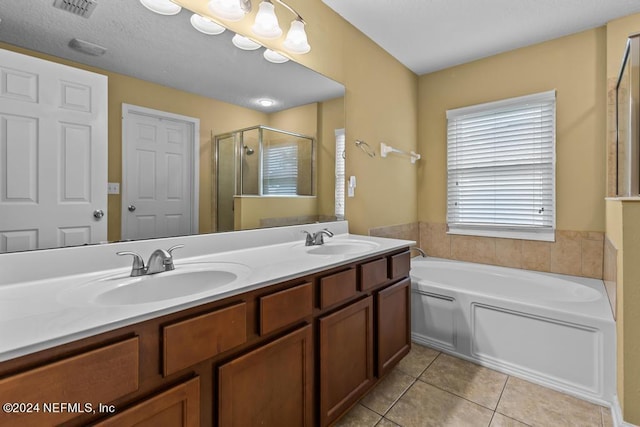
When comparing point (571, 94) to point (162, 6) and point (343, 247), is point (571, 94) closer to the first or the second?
point (343, 247)

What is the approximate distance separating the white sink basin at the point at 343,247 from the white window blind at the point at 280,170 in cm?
42

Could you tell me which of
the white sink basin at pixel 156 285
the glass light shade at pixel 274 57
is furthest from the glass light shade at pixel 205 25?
the white sink basin at pixel 156 285

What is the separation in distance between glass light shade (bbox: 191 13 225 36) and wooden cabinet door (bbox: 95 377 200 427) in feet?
5.06

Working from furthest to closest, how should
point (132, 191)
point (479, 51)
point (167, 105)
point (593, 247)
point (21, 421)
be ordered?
1. point (479, 51)
2. point (593, 247)
3. point (167, 105)
4. point (132, 191)
5. point (21, 421)

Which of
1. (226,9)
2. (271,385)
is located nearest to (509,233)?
(271,385)

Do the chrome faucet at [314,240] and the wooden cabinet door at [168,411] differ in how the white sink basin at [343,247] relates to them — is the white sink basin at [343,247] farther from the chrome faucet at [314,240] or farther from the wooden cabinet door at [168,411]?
the wooden cabinet door at [168,411]

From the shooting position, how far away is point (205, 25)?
1.53 metres

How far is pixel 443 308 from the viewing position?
2264 millimetres

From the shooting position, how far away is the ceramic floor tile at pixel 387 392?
1.71 m

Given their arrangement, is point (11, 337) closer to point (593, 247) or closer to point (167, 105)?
point (167, 105)

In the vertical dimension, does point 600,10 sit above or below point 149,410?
above

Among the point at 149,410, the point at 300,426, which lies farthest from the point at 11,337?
the point at 300,426

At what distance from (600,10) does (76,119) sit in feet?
10.7

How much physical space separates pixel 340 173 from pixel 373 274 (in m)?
0.95
